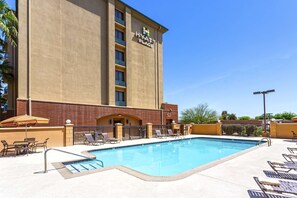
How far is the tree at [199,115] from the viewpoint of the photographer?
31891 mm

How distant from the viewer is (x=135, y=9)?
80.6 feet

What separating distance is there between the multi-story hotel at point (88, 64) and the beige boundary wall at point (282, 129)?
13376 mm

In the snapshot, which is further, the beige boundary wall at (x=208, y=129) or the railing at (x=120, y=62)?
the railing at (x=120, y=62)

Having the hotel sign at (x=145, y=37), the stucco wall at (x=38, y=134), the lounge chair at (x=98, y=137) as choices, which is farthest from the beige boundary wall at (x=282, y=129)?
the stucco wall at (x=38, y=134)

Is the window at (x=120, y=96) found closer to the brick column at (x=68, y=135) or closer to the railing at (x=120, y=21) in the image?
the railing at (x=120, y=21)

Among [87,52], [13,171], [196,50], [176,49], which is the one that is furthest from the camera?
[176,49]

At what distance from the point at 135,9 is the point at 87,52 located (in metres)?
9.89

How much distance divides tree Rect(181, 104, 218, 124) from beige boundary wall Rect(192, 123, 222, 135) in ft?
24.8

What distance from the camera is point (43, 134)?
12438 mm

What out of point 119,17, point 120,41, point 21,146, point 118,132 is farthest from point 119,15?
point 21,146

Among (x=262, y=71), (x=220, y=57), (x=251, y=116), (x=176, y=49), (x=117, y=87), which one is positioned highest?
(x=176, y=49)

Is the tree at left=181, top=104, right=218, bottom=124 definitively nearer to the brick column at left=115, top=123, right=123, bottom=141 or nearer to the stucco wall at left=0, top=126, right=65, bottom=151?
the brick column at left=115, top=123, right=123, bottom=141

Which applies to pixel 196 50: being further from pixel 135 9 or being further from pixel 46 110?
pixel 46 110

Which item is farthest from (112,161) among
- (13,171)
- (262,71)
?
(262,71)
